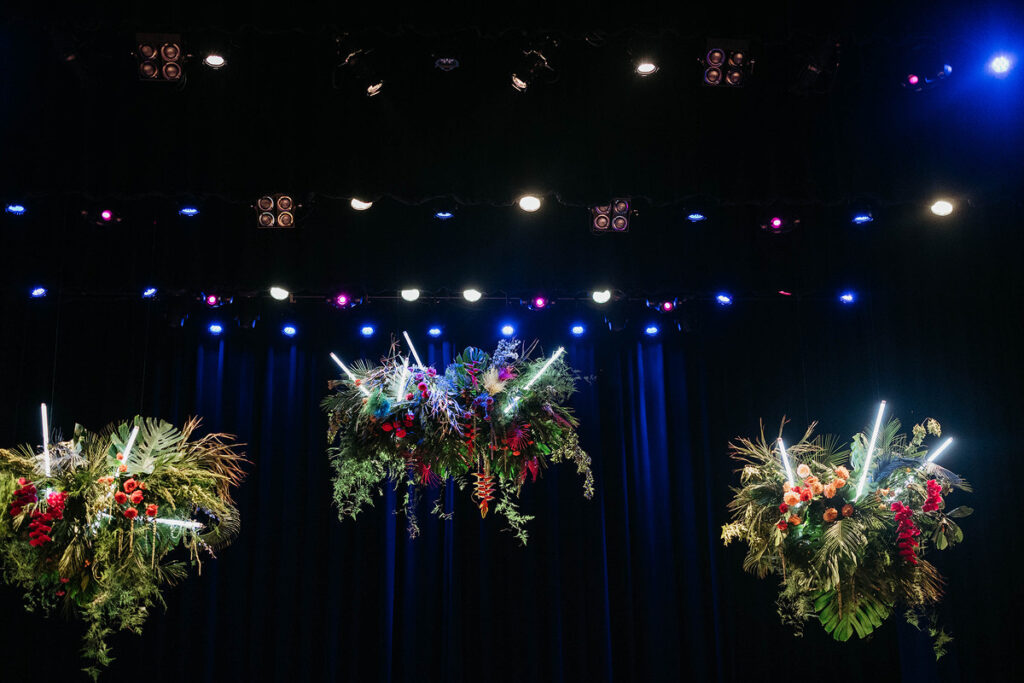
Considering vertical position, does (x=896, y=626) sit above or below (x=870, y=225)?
below

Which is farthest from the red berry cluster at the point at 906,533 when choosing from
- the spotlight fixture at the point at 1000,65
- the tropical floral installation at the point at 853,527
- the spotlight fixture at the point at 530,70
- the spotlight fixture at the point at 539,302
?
the spotlight fixture at the point at 539,302

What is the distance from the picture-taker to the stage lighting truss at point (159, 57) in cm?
412

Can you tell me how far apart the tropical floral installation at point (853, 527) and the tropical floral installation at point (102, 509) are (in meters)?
2.79

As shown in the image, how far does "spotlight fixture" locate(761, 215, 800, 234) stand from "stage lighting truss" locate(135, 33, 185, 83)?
375 cm

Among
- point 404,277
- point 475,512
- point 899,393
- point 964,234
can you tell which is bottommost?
point 475,512

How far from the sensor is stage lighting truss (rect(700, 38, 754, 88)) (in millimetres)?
4230

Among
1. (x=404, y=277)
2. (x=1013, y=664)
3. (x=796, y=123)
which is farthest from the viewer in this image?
(x=1013, y=664)

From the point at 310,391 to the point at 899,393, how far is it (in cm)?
469

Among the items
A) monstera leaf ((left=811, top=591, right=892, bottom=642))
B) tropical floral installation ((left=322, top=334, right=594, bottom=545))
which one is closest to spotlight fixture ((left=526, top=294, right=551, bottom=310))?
tropical floral installation ((left=322, top=334, right=594, bottom=545))

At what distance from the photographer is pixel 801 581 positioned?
13.9ft

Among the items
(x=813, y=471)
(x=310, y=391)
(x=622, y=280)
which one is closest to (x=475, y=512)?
(x=310, y=391)

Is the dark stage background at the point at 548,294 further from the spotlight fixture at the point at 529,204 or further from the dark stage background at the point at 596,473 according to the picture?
the spotlight fixture at the point at 529,204

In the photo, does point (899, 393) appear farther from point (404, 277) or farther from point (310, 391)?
point (310, 391)

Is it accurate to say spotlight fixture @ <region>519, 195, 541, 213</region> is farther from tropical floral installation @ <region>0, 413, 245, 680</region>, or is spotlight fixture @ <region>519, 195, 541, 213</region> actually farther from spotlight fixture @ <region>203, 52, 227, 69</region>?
tropical floral installation @ <region>0, 413, 245, 680</region>
